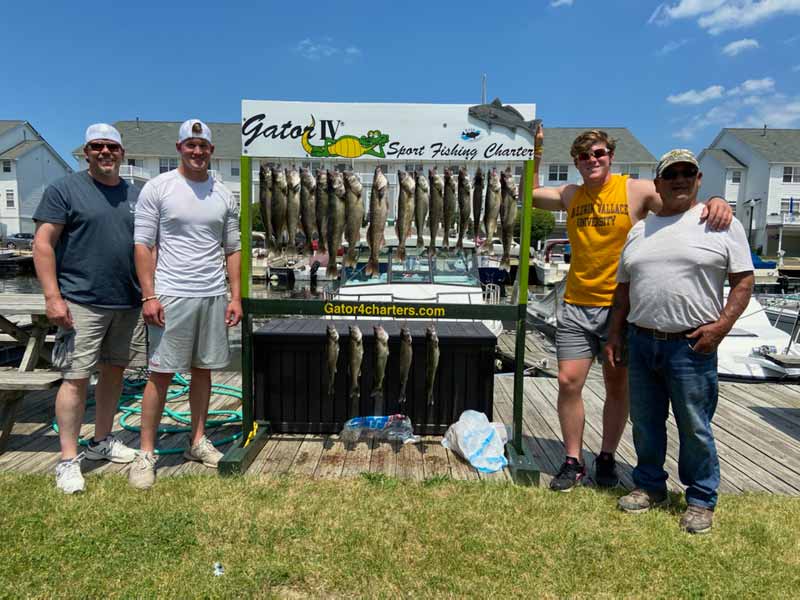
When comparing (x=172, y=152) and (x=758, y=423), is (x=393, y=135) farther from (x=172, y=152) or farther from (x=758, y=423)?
(x=172, y=152)

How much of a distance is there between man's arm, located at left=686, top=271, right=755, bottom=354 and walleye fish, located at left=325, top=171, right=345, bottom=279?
233cm

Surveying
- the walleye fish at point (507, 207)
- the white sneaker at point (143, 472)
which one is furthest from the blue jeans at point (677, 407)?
the white sneaker at point (143, 472)

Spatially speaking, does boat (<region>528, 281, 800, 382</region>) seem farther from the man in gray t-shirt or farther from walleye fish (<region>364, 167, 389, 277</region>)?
walleye fish (<region>364, 167, 389, 277</region>)

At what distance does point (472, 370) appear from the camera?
4820 mm

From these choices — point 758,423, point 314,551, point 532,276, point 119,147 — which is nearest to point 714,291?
point 314,551

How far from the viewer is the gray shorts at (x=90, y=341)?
3.62 meters

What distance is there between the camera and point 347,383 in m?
4.82

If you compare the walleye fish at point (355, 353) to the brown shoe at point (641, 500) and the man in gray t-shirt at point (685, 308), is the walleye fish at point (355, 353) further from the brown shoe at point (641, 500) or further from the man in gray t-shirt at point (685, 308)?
the brown shoe at point (641, 500)

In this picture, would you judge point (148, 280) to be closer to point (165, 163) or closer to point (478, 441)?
point (478, 441)

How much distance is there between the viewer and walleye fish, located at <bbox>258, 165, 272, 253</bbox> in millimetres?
3831

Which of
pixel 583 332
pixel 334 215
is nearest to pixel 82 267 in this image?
pixel 334 215

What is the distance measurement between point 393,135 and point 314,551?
2.83 meters

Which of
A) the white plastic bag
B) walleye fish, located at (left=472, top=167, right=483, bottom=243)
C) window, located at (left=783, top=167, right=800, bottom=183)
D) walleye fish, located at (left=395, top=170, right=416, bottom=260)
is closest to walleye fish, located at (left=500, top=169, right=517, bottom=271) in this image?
walleye fish, located at (left=472, top=167, right=483, bottom=243)

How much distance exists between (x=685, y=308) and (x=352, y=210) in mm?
2197
